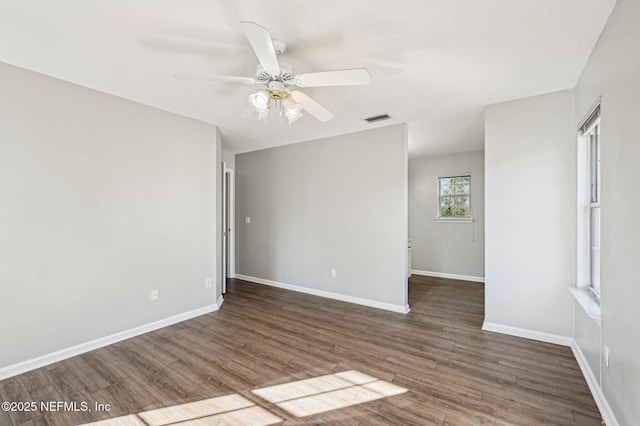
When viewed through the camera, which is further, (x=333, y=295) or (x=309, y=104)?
(x=333, y=295)

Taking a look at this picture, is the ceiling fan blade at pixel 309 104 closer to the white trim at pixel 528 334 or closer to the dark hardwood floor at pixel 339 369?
the dark hardwood floor at pixel 339 369

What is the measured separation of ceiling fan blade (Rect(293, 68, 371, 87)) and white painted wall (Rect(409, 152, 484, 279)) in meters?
4.45

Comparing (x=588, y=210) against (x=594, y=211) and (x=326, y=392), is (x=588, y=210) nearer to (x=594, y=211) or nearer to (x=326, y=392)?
(x=594, y=211)

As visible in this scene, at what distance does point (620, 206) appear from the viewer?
5.11 feet

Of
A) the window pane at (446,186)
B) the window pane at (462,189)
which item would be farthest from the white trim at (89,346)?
the window pane at (462,189)

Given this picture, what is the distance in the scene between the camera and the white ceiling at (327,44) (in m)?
1.62

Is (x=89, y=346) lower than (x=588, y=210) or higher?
lower

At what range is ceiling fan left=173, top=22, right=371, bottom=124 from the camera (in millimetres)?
1566

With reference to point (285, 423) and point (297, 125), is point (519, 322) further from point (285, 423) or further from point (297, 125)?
point (297, 125)

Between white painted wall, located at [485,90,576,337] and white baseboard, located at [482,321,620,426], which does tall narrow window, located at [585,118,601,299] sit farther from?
white baseboard, located at [482,321,620,426]

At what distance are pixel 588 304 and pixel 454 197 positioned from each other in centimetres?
377

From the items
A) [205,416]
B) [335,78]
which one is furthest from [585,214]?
[205,416]

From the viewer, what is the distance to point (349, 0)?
156 centimetres

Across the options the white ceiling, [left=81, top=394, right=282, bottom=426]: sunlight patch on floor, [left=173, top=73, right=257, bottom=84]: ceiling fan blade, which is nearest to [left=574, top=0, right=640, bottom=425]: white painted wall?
the white ceiling
